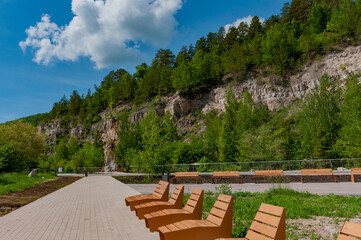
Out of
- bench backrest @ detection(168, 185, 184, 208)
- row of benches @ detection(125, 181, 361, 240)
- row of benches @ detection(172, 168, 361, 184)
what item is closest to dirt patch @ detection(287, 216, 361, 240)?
row of benches @ detection(125, 181, 361, 240)

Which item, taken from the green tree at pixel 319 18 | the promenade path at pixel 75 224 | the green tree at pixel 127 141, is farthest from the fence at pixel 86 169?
the green tree at pixel 319 18

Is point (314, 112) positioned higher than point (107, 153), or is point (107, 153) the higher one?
point (314, 112)

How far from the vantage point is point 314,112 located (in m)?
36.9

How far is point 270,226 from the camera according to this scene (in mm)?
3400

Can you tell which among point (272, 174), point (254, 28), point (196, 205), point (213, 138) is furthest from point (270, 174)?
point (254, 28)

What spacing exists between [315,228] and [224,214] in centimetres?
292

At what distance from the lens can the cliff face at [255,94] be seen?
150 feet

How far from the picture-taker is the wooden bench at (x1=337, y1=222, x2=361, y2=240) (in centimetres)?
242

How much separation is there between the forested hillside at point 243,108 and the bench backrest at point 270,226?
17900 millimetres

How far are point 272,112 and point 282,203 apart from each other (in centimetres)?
4185

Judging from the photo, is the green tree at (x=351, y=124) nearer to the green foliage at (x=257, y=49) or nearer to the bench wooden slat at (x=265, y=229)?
the green foliage at (x=257, y=49)

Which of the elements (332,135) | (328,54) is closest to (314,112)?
(332,135)

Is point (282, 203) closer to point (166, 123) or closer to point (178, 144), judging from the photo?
point (178, 144)

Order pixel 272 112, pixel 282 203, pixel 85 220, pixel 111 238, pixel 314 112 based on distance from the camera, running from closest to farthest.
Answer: pixel 111 238 < pixel 85 220 < pixel 282 203 < pixel 314 112 < pixel 272 112
